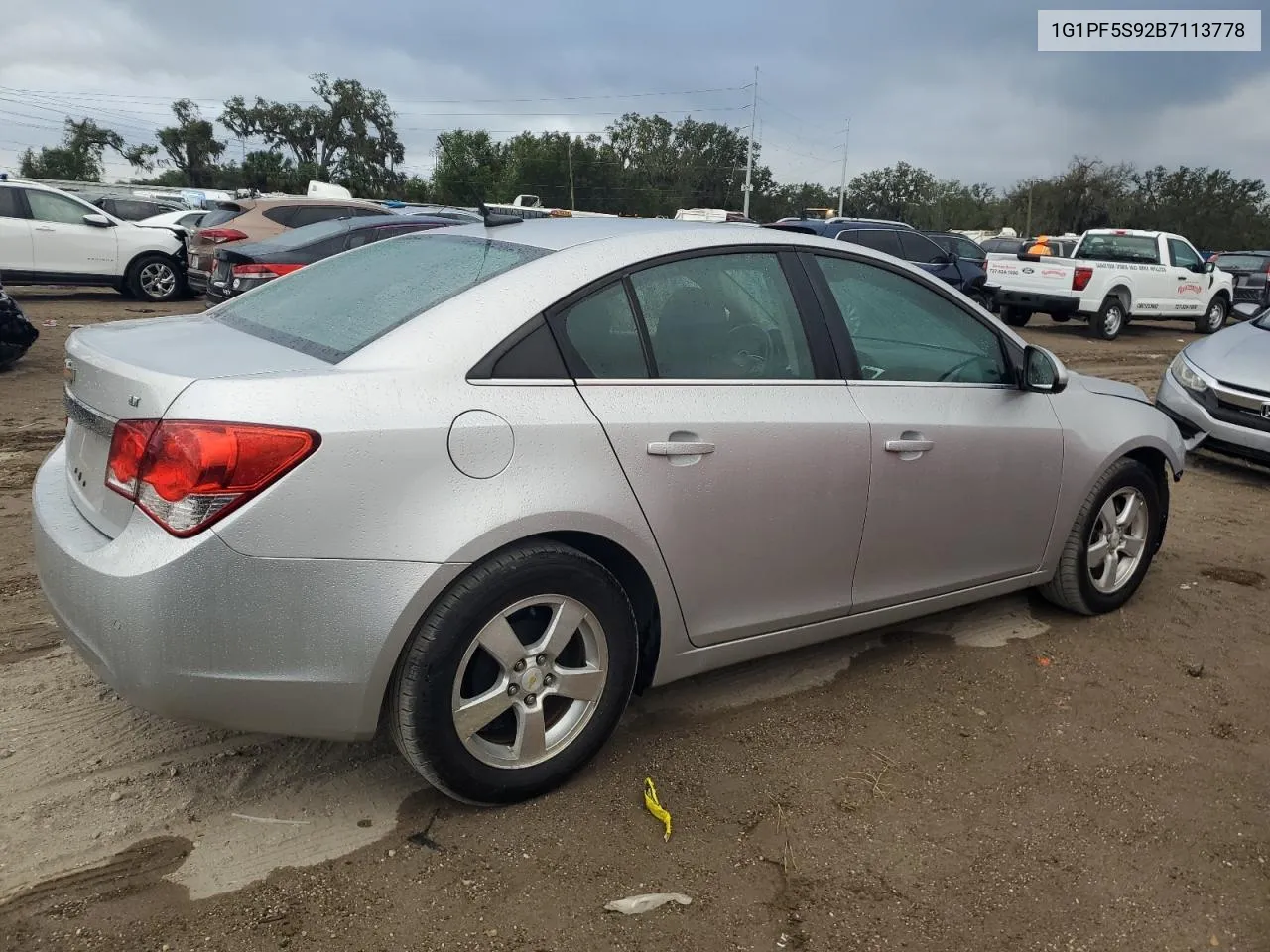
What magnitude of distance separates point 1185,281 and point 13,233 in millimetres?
18725

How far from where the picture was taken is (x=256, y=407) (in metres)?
2.33

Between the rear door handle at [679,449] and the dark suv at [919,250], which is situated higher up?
the dark suv at [919,250]

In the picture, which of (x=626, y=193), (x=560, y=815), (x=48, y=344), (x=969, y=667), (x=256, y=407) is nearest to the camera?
(x=256, y=407)

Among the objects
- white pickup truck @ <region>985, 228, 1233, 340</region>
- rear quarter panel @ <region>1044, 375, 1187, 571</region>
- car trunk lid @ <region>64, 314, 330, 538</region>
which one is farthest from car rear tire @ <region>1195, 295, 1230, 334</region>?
car trunk lid @ <region>64, 314, 330, 538</region>

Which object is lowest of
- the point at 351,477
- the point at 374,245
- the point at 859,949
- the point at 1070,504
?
the point at 859,949

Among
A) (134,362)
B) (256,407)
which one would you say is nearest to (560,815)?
(256,407)

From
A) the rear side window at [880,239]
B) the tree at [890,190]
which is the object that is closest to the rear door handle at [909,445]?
the rear side window at [880,239]

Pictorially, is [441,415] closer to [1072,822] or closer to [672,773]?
[672,773]

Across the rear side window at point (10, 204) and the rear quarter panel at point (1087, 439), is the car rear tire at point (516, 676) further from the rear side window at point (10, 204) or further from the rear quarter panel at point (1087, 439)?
the rear side window at point (10, 204)

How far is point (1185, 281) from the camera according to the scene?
18.0 m

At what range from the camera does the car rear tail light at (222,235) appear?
12828 millimetres

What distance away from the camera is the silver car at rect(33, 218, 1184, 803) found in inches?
92.3

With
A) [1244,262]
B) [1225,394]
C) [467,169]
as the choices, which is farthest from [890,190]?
[1225,394]

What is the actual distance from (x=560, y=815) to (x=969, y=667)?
73.2 inches
